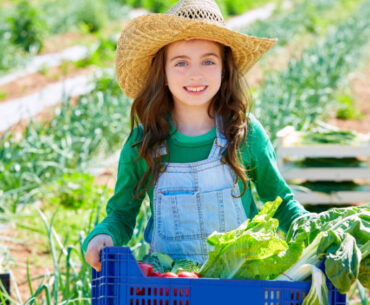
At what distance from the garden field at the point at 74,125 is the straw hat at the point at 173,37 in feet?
2.11

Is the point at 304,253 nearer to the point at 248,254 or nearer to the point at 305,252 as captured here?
the point at 305,252

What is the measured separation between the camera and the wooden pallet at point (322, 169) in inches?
154

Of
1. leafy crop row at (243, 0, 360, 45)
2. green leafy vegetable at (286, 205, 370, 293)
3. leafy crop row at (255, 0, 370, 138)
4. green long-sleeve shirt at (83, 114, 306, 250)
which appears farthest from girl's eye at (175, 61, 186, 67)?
leafy crop row at (243, 0, 360, 45)

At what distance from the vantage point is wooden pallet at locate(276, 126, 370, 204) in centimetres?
391

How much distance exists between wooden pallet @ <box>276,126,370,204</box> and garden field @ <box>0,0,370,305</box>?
3.0 inches

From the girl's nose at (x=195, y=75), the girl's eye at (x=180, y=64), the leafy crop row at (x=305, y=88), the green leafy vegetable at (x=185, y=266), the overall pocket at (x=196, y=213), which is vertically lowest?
the green leafy vegetable at (x=185, y=266)

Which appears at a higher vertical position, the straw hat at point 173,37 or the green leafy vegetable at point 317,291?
the straw hat at point 173,37

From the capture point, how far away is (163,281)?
1479 millimetres

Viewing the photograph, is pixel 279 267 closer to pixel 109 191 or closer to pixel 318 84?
pixel 109 191

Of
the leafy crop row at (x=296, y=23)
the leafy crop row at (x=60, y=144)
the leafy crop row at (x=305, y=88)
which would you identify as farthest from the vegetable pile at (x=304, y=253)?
the leafy crop row at (x=296, y=23)

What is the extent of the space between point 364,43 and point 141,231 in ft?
28.7

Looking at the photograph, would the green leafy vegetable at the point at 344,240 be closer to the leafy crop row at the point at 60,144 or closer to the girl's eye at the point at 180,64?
the girl's eye at the point at 180,64

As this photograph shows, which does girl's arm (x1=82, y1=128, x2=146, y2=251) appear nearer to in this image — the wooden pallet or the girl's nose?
the girl's nose

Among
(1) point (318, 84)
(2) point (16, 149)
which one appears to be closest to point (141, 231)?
(2) point (16, 149)
